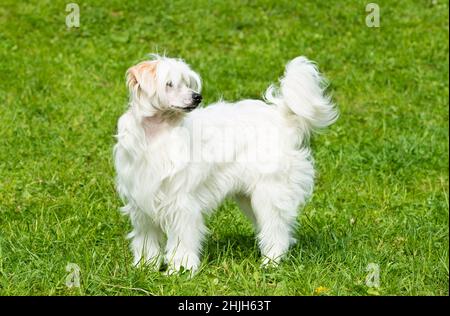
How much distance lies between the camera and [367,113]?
30.6ft

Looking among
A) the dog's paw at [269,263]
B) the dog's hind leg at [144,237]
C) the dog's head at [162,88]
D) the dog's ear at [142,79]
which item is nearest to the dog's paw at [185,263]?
the dog's hind leg at [144,237]

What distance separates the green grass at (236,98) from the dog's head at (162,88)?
0.94 metres

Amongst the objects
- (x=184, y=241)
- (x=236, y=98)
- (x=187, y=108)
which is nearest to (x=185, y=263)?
(x=184, y=241)

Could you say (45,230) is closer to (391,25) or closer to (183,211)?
(183,211)

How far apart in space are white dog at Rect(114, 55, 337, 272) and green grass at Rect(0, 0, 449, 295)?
0.22 meters

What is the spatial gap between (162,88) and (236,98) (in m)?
4.32

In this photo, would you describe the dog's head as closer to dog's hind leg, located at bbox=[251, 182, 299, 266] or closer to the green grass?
dog's hind leg, located at bbox=[251, 182, 299, 266]

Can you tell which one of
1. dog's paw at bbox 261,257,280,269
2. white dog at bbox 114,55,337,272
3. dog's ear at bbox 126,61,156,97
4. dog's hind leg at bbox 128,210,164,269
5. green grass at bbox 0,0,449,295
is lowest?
green grass at bbox 0,0,449,295

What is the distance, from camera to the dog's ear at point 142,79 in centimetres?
498

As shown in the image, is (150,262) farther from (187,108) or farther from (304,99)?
(304,99)

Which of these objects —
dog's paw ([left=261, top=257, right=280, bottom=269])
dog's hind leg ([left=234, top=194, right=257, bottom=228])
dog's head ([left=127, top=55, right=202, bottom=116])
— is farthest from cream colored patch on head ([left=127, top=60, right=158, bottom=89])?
dog's paw ([left=261, top=257, right=280, bottom=269])

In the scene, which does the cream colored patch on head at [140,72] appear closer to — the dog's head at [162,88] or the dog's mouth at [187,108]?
the dog's head at [162,88]

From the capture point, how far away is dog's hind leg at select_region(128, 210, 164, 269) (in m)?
5.38

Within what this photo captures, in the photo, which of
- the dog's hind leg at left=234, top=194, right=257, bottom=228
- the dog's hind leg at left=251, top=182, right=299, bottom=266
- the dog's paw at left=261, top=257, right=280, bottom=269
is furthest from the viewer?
the dog's hind leg at left=234, top=194, right=257, bottom=228
